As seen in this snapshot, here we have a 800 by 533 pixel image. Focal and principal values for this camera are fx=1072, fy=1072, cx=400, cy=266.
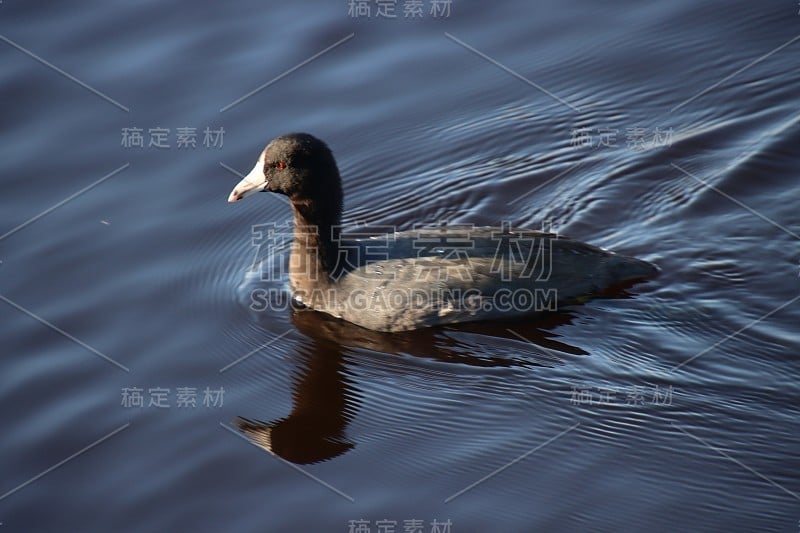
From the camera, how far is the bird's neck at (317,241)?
21.9ft

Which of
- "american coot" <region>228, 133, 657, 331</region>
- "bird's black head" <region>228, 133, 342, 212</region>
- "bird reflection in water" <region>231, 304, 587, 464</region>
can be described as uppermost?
"bird's black head" <region>228, 133, 342, 212</region>

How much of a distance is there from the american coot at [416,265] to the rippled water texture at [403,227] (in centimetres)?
13

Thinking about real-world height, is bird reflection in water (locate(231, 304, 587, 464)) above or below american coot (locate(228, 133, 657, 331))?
below

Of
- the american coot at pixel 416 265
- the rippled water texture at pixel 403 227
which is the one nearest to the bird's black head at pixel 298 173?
the american coot at pixel 416 265

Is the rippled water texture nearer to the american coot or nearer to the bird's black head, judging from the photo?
the american coot

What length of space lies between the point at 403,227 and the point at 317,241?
0.88 meters

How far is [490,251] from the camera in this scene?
21.0 feet

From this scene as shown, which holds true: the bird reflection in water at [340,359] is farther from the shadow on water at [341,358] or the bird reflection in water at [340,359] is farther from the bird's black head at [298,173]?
the bird's black head at [298,173]

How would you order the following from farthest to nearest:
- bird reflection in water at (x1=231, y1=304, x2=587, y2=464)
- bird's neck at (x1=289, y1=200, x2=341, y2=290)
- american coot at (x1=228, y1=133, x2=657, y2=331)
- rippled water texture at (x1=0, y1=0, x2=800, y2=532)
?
1. bird's neck at (x1=289, y1=200, x2=341, y2=290)
2. american coot at (x1=228, y1=133, x2=657, y2=331)
3. bird reflection in water at (x1=231, y1=304, x2=587, y2=464)
4. rippled water texture at (x1=0, y1=0, x2=800, y2=532)

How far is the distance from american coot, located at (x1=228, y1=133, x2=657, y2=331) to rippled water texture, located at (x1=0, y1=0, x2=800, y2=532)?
0.44 ft

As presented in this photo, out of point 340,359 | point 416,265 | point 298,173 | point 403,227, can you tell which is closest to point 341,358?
point 340,359

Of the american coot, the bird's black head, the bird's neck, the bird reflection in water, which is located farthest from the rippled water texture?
the bird's black head

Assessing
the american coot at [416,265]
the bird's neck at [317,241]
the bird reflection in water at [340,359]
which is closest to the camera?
the bird reflection in water at [340,359]

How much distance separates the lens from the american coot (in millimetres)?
6383
